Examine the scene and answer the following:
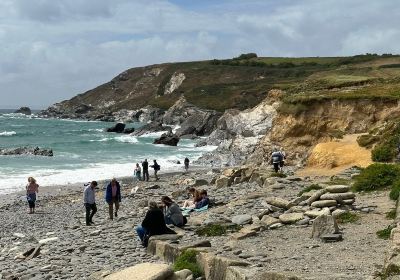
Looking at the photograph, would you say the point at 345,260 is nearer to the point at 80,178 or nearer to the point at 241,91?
the point at 80,178

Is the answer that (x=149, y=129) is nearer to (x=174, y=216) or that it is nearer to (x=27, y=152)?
(x=27, y=152)

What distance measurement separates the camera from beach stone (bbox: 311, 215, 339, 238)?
12945mm

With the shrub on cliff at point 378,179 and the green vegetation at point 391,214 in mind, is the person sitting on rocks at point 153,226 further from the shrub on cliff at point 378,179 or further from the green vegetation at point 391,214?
the shrub on cliff at point 378,179

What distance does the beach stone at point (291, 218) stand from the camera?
49.2ft

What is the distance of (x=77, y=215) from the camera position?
26.1 metres

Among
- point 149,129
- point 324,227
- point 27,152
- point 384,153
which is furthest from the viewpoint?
point 149,129

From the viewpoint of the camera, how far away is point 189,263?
11367mm

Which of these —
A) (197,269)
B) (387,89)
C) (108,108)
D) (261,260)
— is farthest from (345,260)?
(108,108)

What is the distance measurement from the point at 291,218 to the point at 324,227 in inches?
81.9

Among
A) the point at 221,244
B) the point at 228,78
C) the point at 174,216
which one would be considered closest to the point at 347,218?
the point at 221,244

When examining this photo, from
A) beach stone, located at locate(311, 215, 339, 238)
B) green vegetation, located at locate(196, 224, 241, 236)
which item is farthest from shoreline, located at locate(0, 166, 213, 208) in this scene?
beach stone, located at locate(311, 215, 339, 238)

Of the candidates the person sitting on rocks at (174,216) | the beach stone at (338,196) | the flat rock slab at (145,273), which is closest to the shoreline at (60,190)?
the person sitting on rocks at (174,216)

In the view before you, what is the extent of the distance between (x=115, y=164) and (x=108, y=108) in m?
123

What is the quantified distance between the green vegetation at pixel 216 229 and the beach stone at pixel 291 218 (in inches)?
48.7
